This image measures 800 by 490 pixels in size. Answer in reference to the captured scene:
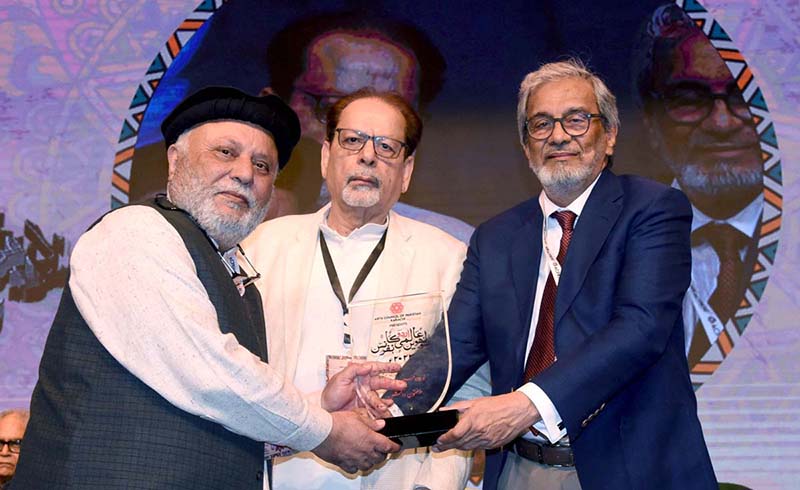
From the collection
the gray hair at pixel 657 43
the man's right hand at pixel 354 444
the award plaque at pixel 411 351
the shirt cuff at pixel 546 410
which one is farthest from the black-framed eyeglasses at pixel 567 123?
the gray hair at pixel 657 43

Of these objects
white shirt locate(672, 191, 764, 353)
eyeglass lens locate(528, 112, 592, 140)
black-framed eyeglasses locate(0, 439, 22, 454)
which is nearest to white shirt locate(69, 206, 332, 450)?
eyeglass lens locate(528, 112, 592, 140)

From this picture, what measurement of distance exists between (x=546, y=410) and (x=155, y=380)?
1.13 m

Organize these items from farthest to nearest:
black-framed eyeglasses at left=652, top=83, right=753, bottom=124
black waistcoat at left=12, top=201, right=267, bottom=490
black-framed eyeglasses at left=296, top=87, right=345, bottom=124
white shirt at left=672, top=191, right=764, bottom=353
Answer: black-framed eyeglasses at left=296, top=87, right=345, bottom=124, black-framed eyeglasses at left=652, top=83, right=753, bottom=124, white shirt at left=672, top=191, right=764, bottom=353, black waistcoat at left=12, top=201, right=267, bottom=490

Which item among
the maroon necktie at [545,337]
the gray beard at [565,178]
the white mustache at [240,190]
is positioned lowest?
the maroon necktie at [545,337]

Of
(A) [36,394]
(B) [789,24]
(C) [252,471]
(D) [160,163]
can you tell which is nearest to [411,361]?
(C) [252,471]

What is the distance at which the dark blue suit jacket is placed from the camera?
276cm

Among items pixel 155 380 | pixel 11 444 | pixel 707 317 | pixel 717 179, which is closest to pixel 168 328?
pixel 155 380

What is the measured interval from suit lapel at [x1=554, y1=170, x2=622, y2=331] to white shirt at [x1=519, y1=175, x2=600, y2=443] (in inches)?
→ 1.9

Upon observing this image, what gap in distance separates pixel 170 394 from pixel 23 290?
2505mm

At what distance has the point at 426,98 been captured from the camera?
4.58 metres

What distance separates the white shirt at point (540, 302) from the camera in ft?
9.07

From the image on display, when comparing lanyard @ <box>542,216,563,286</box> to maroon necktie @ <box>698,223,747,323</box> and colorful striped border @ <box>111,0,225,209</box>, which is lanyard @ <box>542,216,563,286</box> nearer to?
maroon necktie @ <box>698,223,747,323</box>

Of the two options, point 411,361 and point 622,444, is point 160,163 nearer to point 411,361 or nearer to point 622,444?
point 411,361

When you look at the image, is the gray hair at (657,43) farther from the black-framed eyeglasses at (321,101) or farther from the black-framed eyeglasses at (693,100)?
the black-framed eyeglasses at (321,101)
